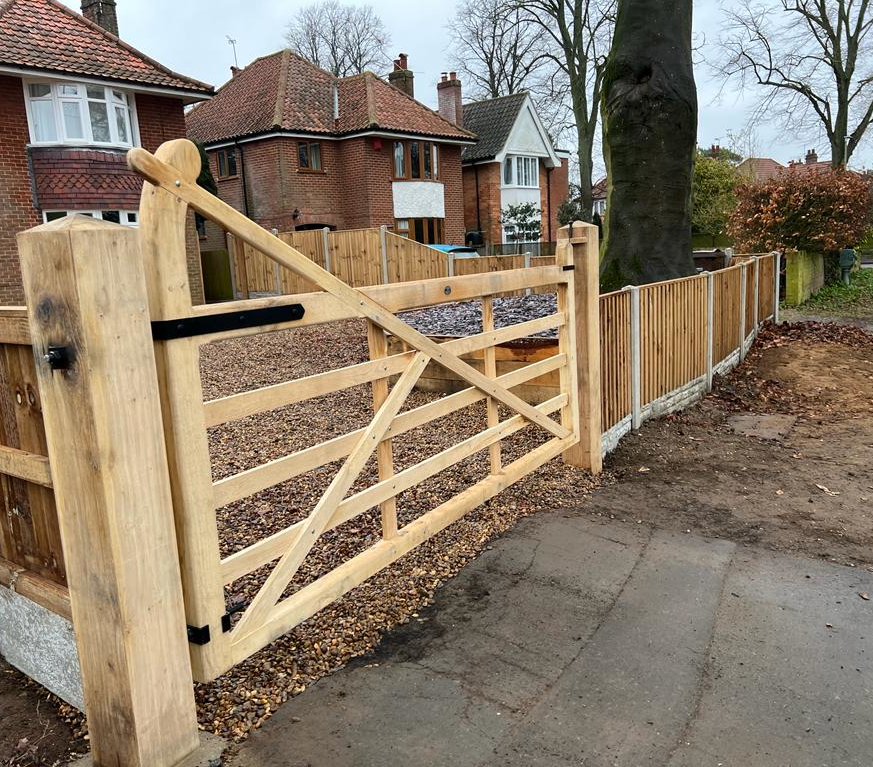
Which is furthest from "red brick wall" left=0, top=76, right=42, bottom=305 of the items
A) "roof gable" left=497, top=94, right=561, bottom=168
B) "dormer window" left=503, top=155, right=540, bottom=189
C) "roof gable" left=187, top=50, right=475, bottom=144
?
"dormer window" left=503, top=155, right=540, bottom=189

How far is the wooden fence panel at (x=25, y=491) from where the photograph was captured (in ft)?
9.01

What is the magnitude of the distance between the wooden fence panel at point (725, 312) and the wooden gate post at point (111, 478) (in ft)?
27.2

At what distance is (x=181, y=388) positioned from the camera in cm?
256

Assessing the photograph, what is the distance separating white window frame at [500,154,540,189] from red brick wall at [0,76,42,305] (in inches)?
887

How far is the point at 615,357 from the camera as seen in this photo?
662 centimetres

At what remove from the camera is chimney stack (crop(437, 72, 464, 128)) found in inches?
1357

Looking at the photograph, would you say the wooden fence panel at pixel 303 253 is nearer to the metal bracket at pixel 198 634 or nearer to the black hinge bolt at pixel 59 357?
the metal bracket at pixel 198 634

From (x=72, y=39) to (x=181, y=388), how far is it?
20.2 m

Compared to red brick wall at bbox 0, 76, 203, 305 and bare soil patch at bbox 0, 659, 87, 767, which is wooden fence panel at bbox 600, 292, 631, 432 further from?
red brick wall at bbox 0, 76, 203, 305

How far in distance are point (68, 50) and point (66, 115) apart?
167 cm

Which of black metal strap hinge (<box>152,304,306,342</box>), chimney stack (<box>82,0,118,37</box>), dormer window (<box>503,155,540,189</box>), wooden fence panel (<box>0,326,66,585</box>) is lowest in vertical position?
wooden fence panel (<box>0,326,66,585</box>)

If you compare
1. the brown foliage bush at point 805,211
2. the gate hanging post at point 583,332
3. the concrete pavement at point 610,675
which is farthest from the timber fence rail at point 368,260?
the concrete pavement at point 610,675

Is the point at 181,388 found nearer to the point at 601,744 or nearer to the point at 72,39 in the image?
the point at 601,744

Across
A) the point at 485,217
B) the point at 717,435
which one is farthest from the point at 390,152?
the point at 717,435
